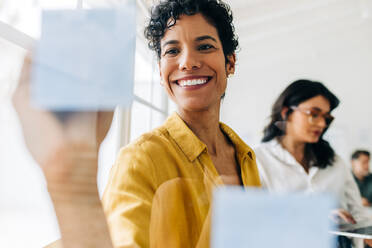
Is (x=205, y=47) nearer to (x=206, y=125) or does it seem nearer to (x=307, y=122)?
(x=206, y=125)

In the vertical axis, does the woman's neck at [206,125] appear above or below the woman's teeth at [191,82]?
below

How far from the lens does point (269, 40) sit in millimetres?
403

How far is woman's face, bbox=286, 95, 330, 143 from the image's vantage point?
42 cm

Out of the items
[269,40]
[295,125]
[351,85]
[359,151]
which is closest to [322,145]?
[295,125]

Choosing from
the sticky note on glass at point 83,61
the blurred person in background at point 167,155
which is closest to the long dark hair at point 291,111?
the blurred person in background at point 167,155

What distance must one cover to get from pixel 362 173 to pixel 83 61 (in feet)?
2.48

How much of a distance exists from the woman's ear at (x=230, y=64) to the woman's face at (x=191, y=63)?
0.02 m

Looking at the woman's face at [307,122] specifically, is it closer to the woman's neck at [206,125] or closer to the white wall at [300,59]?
the white wall at [300,59]

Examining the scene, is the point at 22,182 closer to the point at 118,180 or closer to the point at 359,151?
the point at 118,180

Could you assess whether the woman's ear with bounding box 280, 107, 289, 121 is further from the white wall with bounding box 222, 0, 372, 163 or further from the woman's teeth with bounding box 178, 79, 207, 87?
the woman's teeth with bounding box 178, 79, 207, 87

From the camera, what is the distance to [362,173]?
70 cm

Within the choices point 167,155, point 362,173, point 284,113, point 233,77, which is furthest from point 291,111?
point 362,173

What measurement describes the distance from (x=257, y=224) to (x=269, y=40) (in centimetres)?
31

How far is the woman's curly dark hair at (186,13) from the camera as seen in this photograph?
0.86ft
